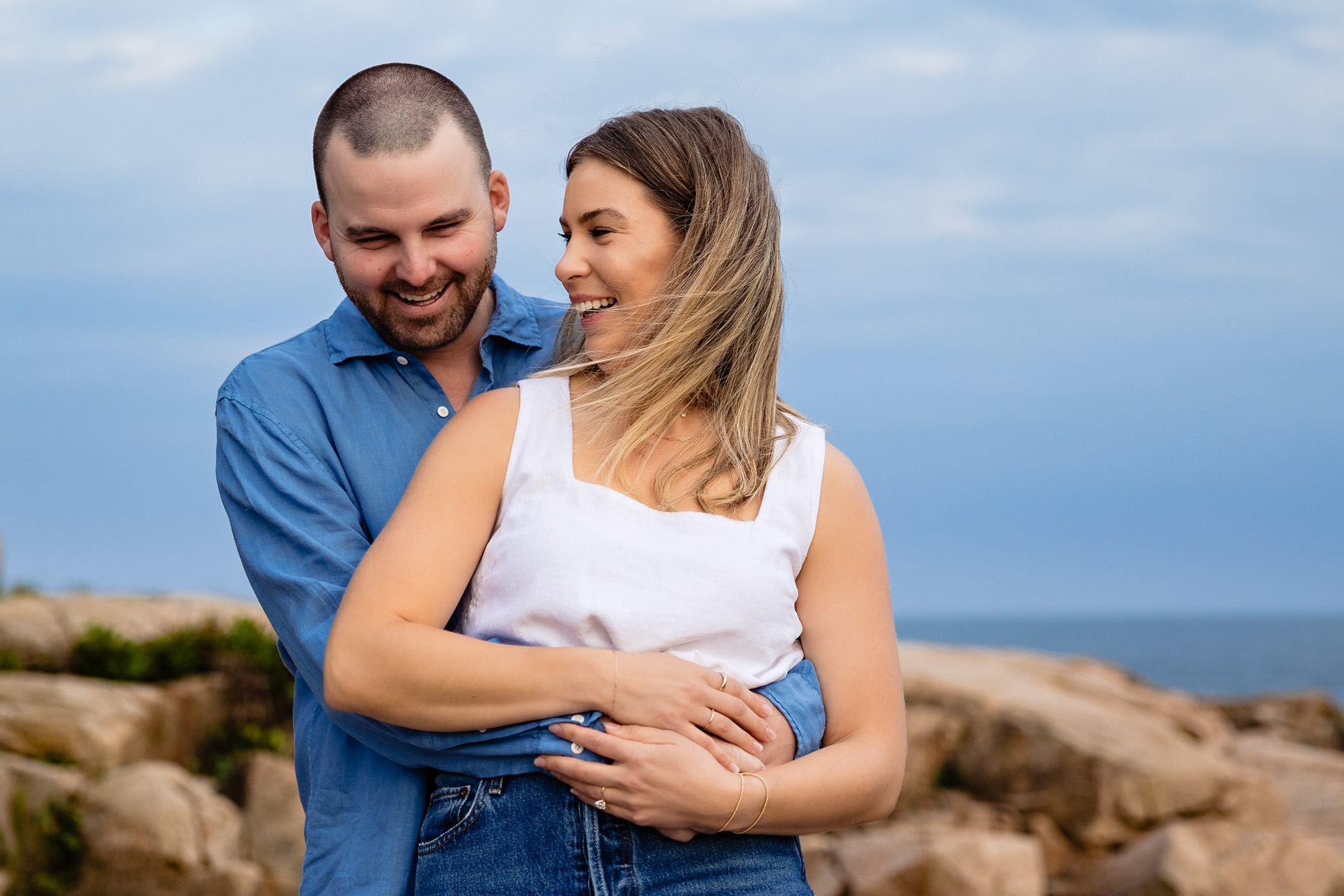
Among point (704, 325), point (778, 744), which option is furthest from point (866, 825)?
point (704, 325)

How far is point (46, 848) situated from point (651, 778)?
6247mm

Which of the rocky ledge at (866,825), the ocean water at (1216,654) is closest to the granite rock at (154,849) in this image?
the rocky ledge at (866,825)

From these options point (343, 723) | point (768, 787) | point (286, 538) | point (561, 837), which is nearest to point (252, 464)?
point (286, 538)

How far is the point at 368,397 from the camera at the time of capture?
2916 mm

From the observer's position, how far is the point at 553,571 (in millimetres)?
2232

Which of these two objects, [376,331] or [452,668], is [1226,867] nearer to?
[376,331]

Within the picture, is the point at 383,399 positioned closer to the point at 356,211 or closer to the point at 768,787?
the point at 356,211

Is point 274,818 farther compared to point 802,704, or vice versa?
point 274,818

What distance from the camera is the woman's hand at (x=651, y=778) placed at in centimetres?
212

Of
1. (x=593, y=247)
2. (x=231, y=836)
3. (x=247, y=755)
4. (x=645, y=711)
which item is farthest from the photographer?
(x=247, y=755)

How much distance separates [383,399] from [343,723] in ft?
2.67

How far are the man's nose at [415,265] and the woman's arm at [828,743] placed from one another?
105 centimetres

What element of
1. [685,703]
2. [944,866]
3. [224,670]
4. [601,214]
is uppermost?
[601,214]

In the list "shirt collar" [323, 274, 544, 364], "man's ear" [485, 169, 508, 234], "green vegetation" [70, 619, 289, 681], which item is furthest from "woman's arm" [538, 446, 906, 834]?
"green vegetation" [70, 619, 289, 681]
